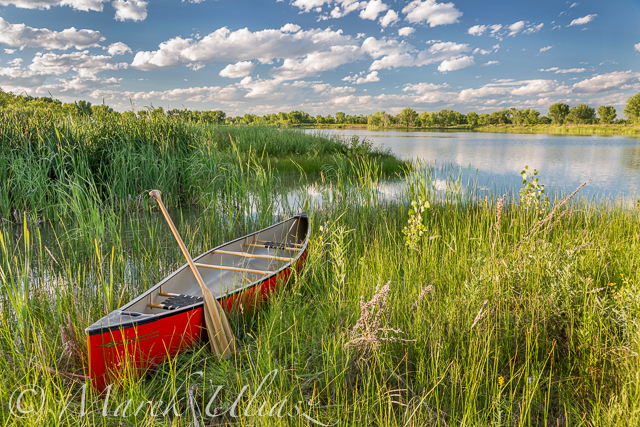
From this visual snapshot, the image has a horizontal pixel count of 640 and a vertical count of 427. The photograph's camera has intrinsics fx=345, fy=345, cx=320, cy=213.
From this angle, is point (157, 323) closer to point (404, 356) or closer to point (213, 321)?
point (213, 321)

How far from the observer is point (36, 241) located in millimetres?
5777

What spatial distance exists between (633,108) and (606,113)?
15369 millimetres

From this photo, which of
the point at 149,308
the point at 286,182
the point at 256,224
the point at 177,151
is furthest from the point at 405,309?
the point at 286,182

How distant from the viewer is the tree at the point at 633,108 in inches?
2422

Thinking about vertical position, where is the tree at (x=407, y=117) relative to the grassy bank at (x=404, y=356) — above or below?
above

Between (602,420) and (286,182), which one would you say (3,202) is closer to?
(286,182)

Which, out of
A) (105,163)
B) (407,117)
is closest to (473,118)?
(407,117)

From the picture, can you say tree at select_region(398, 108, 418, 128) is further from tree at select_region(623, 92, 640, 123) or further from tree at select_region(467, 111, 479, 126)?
tree at select_region(623, 92, 640, 123)

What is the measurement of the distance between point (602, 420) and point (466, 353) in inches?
30.4

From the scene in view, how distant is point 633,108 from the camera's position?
6250 cm

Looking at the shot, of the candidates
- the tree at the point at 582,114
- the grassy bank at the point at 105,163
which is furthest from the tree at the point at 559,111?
the grassy bank at the point at 105,163

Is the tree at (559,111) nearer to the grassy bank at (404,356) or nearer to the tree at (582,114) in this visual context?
the tree at (582,114)

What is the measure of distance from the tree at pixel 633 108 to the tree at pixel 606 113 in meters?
11.4

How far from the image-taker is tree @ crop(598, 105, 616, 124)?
7462 centimetres
